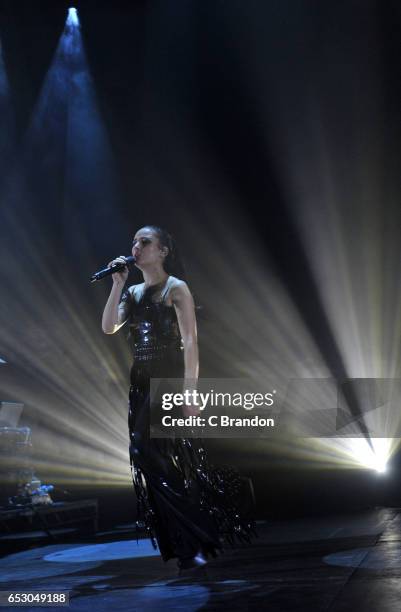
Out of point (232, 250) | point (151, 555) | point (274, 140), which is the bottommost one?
point (151, 555)

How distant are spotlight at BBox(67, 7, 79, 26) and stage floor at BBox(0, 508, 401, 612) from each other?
5.42m

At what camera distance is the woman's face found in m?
3.58

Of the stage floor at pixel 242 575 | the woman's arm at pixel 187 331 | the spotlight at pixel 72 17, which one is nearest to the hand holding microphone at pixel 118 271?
the woman's arm at pixel 187 331

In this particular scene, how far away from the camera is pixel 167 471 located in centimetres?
316

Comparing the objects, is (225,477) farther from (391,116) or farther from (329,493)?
(391,116)

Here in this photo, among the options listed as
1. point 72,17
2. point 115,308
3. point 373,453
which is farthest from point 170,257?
point 72,17

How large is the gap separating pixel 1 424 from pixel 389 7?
212 inches

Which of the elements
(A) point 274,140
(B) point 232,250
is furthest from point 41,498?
(A) point 274,140

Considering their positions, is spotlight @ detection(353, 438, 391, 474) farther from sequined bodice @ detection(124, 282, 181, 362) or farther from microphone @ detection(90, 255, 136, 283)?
microphone @ detection(90, 255, 136, 283)

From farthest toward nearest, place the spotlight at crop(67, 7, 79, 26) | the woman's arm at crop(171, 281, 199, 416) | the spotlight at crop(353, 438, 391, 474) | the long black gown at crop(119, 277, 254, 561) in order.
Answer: the spotlight at crop(67, 7, 79, 26), the spotlight at crop(353, 438, 391, 474), the woman's arm at crop(171, 281, 199, 416), the long black gown at crop(119, 277, 254, 561)

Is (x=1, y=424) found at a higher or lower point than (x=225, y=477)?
higher

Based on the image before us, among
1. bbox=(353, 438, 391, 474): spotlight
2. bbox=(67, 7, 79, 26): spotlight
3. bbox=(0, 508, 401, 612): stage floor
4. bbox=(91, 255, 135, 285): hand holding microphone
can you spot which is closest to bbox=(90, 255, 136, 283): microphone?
bbox=(91, 255, 135, 285): hand holding microphone

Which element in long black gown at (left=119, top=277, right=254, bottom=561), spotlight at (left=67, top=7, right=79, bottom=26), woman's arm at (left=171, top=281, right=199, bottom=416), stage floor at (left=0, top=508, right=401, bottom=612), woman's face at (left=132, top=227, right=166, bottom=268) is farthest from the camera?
spotlight at (left=67, top=7, right=79, bottom=26)

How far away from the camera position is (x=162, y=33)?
279 inches
